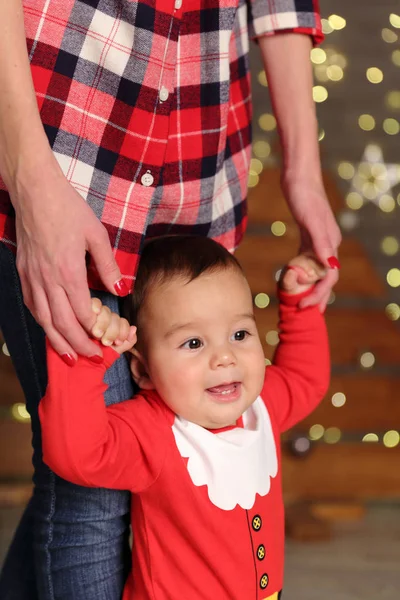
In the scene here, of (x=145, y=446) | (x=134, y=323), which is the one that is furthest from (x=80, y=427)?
(x=134, y=323)

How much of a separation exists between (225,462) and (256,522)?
96 millimetres

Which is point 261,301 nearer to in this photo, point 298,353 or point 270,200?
point 270,200

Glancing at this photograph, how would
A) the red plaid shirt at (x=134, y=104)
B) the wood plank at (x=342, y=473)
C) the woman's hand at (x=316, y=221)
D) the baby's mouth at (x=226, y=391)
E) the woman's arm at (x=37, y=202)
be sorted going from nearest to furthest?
the woman's arm at (x=37, y=202)
the red plaid shirt at (x=134, y=104)
the baby's mouth at (x=226, y=391)
the woman's hand at (x=316, y=221)
the wood plank at (x=342, y=473)

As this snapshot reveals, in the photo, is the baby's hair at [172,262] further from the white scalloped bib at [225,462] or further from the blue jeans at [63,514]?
the white scalloped bib at [225,462]

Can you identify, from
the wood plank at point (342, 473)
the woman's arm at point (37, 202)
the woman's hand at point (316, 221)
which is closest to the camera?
the woman's arm at point (37, 202)

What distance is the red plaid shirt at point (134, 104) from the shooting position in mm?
1004

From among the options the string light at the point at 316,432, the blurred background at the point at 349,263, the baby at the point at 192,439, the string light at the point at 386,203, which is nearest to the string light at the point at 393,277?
the blurred background at the point at 349,263

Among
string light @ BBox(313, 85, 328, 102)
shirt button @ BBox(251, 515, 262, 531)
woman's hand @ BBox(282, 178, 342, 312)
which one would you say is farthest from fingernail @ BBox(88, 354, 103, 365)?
string light @ BBox(313, 85, 328, 102)

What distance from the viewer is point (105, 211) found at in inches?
41.0

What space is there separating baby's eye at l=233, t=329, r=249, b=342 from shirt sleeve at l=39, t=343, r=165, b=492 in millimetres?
196

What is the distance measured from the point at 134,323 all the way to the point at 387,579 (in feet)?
3.74

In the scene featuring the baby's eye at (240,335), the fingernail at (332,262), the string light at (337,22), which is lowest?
the baby's eye at (240,335)

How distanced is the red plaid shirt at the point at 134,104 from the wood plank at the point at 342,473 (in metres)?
1.34

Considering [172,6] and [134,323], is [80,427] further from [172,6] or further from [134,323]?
[172,6]
